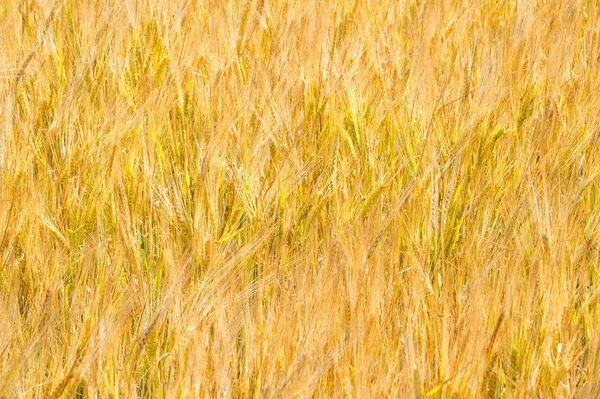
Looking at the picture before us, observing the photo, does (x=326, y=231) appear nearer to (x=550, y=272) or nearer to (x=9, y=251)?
(x=550, y=272)

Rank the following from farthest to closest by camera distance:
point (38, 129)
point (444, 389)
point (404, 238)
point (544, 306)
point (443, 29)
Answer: point (443, 29), point (38, 129), point (404, 238), point (544, 306), point (444, 389)

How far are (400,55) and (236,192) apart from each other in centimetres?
55

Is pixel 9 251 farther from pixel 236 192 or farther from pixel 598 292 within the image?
pixel 598 292

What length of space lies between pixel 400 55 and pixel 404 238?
1.76 ft

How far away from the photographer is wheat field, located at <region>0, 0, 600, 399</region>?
102 centimetres

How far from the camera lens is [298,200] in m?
1.42

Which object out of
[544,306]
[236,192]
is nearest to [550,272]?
[544,306]

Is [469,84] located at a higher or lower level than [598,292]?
higher

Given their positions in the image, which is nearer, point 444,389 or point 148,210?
point 444,389

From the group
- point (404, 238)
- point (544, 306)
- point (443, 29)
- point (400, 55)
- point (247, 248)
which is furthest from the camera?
point (443, 29)

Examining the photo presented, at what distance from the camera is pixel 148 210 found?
1.39 metres

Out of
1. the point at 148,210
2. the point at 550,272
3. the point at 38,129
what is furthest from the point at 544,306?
the point at 38,129

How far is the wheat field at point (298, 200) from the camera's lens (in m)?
1.02

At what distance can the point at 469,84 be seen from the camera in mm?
1603
